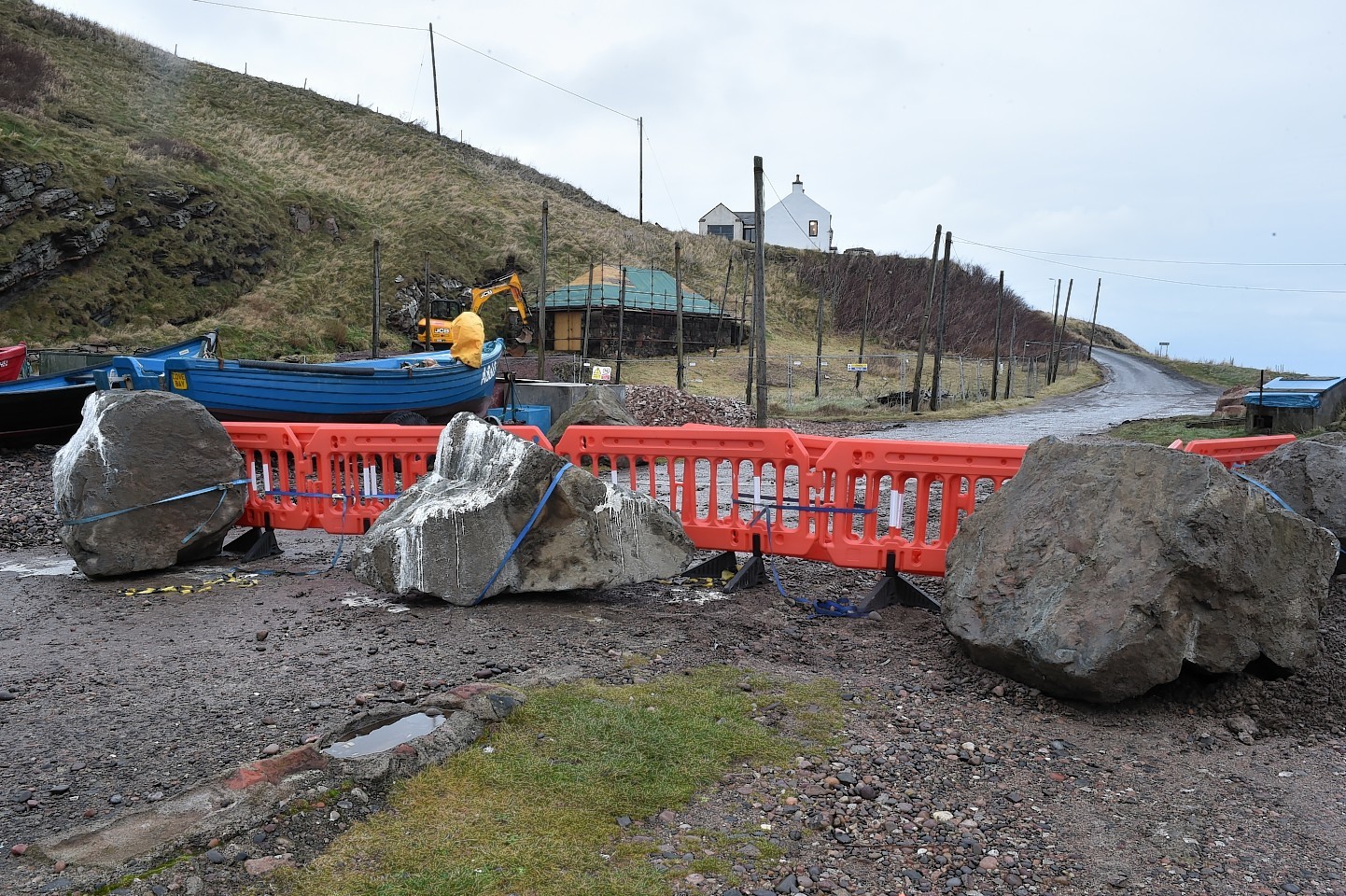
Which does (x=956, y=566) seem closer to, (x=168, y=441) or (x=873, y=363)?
(x=168, y=441)

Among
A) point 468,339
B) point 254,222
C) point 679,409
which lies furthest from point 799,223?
point 468,339

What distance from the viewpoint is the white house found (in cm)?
7238

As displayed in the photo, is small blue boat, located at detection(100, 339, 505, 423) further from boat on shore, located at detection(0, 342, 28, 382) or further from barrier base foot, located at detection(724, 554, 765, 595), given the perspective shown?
barrier base foot, located at detection(724, 554, 765, 595)

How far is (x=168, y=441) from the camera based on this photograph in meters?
6.96

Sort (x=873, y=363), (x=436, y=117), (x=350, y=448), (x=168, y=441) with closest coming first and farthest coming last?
(x=168, y=441)
(x=350, y=448)
(x=873, y=363)
(x=436, y=117)

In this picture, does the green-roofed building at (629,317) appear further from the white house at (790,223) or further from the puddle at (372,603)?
the puddle at (372,603)

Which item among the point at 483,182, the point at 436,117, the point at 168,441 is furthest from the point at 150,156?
the point at 168,441

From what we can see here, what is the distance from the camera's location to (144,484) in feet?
22.4

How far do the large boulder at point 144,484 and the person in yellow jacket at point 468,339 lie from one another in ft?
26.0

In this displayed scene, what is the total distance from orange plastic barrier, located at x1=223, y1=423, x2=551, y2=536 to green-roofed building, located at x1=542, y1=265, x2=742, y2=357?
29.9 metres

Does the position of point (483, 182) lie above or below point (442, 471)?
above

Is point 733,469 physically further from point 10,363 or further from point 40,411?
point 10,363

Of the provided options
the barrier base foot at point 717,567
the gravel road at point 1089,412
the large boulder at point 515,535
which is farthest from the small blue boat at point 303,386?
the barrier base foot at point 717,567

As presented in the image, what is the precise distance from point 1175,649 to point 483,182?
184ft
